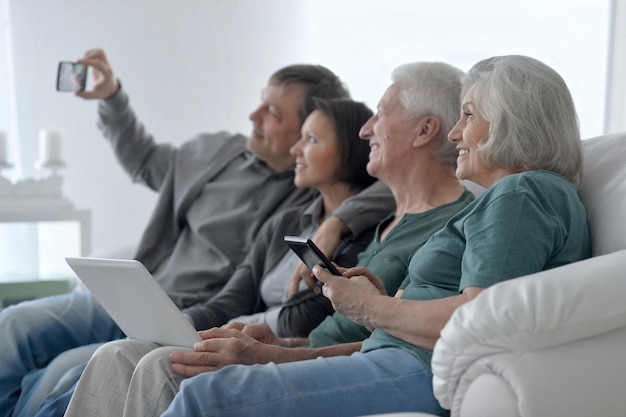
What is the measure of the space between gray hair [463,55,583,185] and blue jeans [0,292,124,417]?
3.96 ft

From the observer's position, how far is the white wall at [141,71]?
4.12 m

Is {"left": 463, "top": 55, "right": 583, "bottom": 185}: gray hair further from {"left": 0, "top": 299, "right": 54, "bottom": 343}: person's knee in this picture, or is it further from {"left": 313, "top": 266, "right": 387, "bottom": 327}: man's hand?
{"left": 0, "top": 299, "right": 54, "bottom": 343}: person's knee

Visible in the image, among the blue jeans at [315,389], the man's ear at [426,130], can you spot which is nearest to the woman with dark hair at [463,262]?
the blue jeans at [315,389]

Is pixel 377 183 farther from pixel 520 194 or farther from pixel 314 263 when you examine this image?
pixel 520 194

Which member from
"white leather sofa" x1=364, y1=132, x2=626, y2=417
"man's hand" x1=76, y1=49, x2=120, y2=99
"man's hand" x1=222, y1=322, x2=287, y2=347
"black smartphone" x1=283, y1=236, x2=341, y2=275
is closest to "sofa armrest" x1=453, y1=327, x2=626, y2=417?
"white leather sofa" x1=364, y1=132, x2=626, y2=417

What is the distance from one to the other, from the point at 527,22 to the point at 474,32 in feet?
0.84

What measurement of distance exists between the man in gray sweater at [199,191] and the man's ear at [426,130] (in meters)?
0.25

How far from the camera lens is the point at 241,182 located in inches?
104

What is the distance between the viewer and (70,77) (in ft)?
9.35

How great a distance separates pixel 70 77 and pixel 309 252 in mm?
1526

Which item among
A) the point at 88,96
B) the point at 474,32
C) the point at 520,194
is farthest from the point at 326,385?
the point at 474,32

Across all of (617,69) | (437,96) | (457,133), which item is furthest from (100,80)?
(617,69)

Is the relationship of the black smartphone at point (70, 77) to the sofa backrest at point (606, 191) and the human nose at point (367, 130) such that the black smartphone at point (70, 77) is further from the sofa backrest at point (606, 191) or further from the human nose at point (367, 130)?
the sofa backrest at point (606, 191)

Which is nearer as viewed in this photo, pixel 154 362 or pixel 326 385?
pixel 326 385
